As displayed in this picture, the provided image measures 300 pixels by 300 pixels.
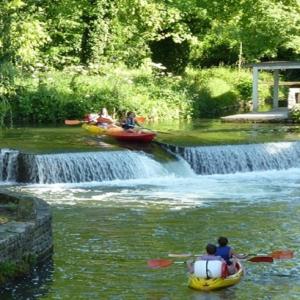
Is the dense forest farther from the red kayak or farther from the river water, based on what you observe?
the river water

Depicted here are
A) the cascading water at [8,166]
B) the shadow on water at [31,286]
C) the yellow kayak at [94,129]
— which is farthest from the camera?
the yellow kayak at [94,129]

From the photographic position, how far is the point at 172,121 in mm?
37969

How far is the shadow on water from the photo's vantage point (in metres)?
12.0

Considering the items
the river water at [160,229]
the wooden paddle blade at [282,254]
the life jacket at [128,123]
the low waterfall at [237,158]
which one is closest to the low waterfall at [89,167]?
the river water at [160,229]

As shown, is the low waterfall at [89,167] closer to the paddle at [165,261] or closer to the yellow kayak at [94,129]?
the yellow kayak at [94,129]

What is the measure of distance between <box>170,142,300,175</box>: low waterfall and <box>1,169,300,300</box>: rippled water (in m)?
0.65

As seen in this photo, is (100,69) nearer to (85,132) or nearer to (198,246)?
(85,132)

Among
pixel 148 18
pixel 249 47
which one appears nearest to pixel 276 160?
pixel 148 18

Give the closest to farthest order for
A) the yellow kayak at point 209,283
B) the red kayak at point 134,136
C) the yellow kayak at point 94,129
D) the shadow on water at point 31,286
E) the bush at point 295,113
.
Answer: the shadow on water at point 31,286
the yellow kayak at point 209,283
the red kayak at point 134,136
the yellow kayak at point 94,129
the bush at point 295,113

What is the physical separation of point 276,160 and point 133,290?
47.7ft

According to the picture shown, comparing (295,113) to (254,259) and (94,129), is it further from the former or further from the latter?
(254,259)

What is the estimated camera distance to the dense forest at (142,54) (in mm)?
36625

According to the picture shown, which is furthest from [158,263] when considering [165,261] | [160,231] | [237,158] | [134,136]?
[134,136]

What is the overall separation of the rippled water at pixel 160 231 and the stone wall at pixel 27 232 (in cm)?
43
